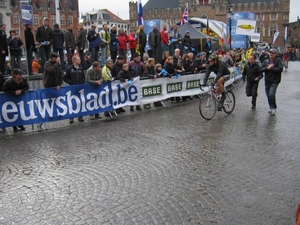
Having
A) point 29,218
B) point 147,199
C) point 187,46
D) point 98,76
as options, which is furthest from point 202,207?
point 187,46

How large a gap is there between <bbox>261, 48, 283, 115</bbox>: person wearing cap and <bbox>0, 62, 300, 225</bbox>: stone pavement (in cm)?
97

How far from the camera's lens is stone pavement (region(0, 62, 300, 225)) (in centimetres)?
471

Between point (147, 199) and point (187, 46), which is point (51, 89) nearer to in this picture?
point (147, 199)

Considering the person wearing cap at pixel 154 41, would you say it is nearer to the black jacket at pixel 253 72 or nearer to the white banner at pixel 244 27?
the black jacket at pixel 253 72

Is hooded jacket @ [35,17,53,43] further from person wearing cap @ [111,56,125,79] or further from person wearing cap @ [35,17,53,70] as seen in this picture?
person wearing cap @ [111,56,125,79]

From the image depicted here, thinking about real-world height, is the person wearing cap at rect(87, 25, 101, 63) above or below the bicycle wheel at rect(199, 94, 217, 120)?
above

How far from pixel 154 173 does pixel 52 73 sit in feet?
18.6

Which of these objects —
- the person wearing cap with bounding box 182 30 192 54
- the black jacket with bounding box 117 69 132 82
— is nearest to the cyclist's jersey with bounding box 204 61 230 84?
the black jacket with bounding box 117 69 132 82

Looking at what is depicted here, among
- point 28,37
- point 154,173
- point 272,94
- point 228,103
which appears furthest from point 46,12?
point 154,173

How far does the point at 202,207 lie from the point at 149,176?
147 centimetres

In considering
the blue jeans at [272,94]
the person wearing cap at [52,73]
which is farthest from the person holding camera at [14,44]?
the blue jeans at [272,94]

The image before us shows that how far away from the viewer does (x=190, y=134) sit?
9047 millimetres

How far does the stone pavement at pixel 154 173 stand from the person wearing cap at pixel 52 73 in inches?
51.2

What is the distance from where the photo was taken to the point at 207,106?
1078cm
